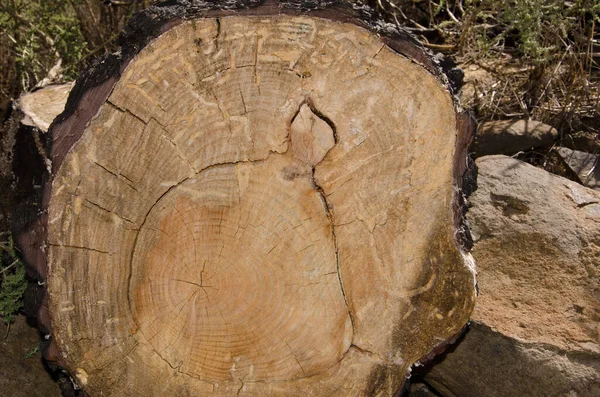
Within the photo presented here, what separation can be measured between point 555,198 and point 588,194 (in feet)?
0.60

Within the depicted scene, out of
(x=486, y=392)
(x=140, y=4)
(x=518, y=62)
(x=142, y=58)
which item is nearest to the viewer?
(x=142, y=58)

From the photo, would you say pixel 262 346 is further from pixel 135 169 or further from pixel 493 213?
pixel 493 213

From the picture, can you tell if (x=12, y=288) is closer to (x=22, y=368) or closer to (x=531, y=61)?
(x=22, y=368)

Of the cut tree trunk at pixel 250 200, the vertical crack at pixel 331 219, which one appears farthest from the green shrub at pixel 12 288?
the vertical crack at pixel 331 219

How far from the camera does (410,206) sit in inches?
92.8

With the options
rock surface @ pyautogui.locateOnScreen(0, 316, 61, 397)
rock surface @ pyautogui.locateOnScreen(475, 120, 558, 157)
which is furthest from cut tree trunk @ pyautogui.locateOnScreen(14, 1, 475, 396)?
rock surface @ pyautogui.locateOnScreen(475, 120, 558, 157)

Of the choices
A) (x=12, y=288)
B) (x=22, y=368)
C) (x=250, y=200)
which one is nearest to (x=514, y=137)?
(x=250, y=200)

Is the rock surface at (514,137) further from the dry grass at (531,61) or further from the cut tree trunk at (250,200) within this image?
the cut tree trunk at (250,200)

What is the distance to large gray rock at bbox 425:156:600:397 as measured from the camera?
2.75 m

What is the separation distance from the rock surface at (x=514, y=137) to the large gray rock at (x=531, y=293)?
1.85ft

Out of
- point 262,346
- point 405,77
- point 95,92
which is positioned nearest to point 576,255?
point 405,77

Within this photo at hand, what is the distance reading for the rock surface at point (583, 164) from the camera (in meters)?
3.50

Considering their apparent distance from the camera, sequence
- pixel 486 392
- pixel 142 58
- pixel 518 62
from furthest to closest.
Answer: pixel 518 62
pixel 486 392
pixel 142 58

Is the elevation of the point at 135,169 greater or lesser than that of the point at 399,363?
greater
